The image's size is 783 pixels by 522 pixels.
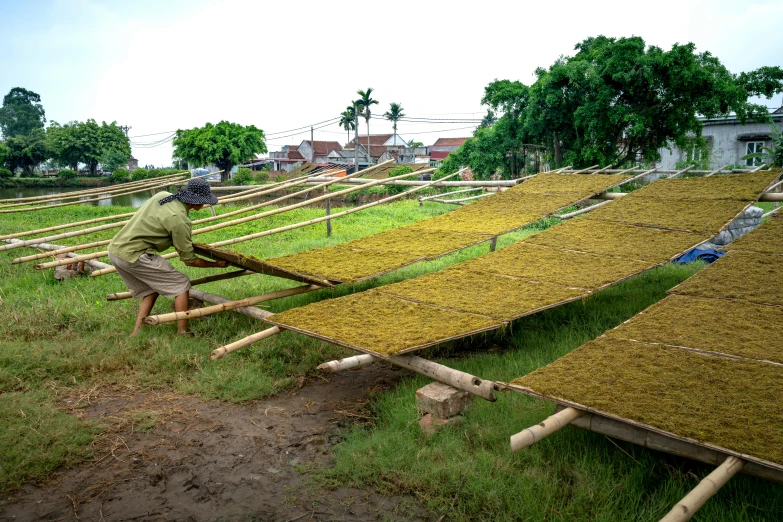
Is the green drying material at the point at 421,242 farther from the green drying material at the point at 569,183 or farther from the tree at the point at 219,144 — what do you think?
the tree at the point at 219,144

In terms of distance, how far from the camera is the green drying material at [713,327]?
11.2 ft

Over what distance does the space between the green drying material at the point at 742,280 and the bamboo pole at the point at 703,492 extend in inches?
82.9

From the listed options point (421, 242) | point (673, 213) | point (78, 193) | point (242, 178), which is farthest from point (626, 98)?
point (242, 178)

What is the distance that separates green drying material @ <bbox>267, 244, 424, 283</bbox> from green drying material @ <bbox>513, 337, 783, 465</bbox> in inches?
87.6

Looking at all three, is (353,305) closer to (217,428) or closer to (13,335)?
(217,428)

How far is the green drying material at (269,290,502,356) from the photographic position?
3646 mm

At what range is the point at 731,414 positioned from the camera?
2697 millimetres

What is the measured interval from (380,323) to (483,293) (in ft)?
3.19

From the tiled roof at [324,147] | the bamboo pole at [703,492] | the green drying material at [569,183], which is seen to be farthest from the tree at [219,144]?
the bamboo pole at [703,492]

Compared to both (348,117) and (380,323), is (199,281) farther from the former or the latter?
(348,117)

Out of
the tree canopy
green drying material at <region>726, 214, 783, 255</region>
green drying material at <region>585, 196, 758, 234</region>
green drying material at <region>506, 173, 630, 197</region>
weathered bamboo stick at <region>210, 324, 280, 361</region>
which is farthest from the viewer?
the tree canopy

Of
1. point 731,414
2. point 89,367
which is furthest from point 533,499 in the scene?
point 89,367

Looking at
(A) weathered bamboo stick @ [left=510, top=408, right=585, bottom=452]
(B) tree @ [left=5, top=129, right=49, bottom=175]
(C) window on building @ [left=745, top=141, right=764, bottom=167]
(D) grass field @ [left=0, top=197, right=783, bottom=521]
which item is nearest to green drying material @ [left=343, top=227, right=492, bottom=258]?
(D) grass field @ [left=0, top=197, right=783, bottom=521]

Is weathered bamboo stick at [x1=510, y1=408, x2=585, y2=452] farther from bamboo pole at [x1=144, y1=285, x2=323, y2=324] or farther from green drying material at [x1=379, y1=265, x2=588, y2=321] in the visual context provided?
bamboo pole at [x1=144, y1=285, x2=323, y2=324]
